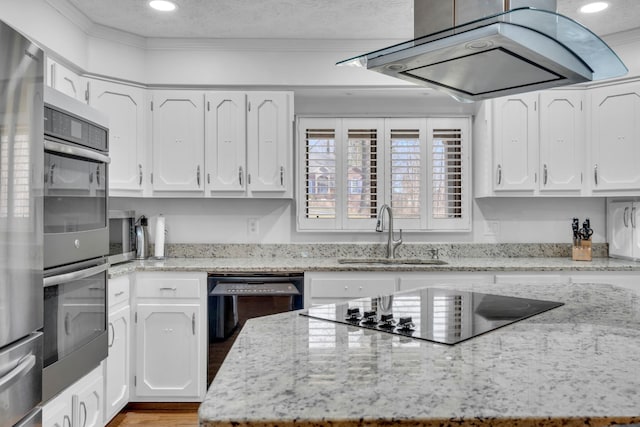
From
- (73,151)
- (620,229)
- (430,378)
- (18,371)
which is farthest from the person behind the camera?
(620,229)

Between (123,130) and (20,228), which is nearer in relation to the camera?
(20,228)

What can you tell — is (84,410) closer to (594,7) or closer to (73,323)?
(73,323)

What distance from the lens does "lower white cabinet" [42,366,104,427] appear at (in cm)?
190

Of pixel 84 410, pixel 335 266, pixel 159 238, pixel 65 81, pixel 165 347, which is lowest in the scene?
pixel 84 410

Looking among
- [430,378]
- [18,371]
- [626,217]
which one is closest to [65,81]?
[18,371]

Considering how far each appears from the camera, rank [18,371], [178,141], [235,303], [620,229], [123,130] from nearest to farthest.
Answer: [18,371], [235,303], [123,130], [178,141], [620,229]

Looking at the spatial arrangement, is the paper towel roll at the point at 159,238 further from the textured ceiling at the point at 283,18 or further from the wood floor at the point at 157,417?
the textured ceiling at the point at 283,18

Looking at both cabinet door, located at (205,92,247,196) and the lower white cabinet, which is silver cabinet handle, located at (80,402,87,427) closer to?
the lower white cabinet

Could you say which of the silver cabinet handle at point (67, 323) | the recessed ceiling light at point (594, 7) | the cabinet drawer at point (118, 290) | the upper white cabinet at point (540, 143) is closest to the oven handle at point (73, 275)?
the silver cabinet handle at point (67, 323)

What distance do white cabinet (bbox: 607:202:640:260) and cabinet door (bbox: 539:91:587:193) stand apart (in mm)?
399

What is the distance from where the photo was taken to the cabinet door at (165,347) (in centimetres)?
288

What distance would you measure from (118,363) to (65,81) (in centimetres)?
170

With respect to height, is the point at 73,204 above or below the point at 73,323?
above

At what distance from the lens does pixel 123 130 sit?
3.13 meters
